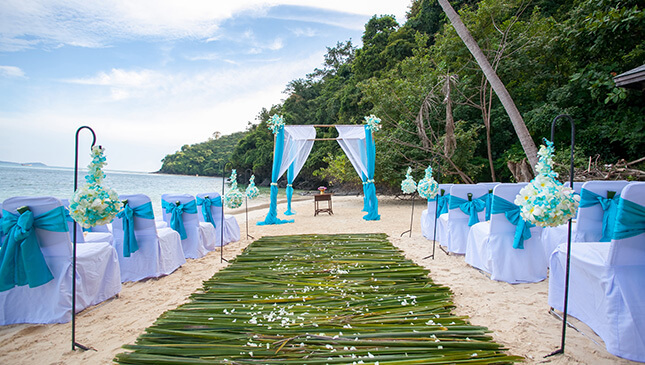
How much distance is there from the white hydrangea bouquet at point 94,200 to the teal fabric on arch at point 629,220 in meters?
3.05

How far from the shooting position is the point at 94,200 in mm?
1959

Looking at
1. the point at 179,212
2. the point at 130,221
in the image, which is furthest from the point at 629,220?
the point at 179,212

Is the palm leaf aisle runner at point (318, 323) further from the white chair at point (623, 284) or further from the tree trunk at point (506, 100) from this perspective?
the tree trunk at point (506, 100)

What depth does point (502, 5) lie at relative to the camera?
939 cm

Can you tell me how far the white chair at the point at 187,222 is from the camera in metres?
4.06

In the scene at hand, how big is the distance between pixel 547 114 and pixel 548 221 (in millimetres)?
8891

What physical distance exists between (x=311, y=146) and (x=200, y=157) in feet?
144

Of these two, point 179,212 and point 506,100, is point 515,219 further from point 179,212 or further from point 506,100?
point 179,212

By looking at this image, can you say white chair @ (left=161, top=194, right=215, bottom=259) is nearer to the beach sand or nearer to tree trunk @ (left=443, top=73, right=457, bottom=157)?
the beach sand

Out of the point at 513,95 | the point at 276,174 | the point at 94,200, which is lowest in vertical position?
the point at 94,200

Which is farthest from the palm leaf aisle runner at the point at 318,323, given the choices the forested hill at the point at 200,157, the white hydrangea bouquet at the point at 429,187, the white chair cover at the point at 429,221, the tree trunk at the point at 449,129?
the forested hill at the point at 200,157

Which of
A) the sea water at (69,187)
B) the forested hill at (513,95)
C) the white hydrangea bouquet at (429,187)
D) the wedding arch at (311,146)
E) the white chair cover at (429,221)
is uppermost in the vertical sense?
the forested hill at (513,95)

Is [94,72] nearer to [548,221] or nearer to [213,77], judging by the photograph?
[213,77]

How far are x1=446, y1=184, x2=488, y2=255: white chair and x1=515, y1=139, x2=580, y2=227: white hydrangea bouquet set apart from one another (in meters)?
2.15
